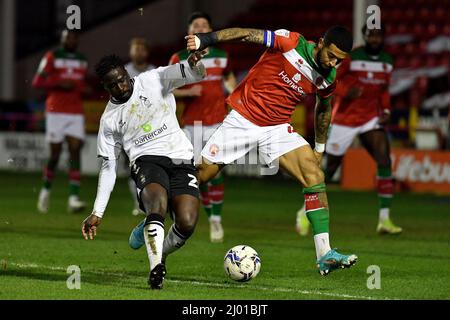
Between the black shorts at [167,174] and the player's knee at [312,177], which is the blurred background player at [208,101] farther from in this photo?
the black shorts at [167,174]

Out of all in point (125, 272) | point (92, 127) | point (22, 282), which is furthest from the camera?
point (92, 127)

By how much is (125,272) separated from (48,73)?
21.9ft

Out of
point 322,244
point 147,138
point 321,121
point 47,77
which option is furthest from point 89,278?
point 47,77

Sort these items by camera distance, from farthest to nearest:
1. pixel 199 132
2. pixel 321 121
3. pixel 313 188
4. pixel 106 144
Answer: pixel 199 132 → pixel 321 121 → pixel 313 188 → pixel 106 144

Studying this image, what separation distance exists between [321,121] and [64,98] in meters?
6.86

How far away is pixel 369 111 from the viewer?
43.5 feet

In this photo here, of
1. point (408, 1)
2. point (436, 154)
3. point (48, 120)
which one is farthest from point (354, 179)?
point (408, 1)

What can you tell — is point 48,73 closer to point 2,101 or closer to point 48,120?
point 48,120

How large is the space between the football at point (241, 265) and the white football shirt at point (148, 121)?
909 mm

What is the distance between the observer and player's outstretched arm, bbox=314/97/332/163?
959 cm

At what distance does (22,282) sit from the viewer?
340 inches

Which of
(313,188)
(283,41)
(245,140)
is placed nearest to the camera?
(313,188)

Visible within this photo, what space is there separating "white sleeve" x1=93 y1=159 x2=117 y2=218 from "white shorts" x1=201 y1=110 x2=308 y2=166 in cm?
122
